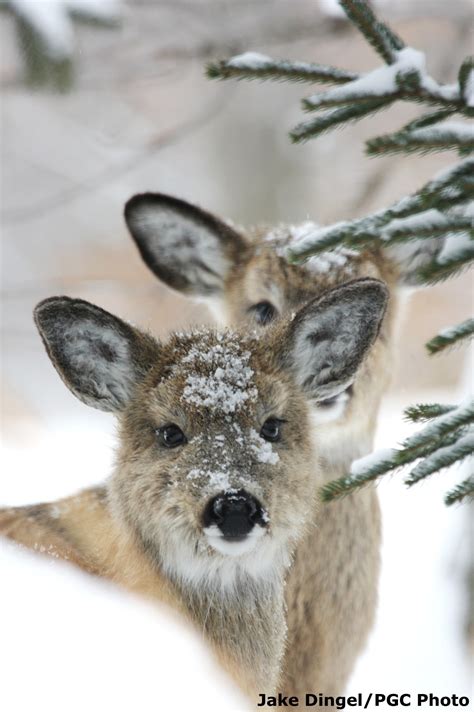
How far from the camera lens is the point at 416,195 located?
2.88 meters

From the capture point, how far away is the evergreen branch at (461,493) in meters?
2.70

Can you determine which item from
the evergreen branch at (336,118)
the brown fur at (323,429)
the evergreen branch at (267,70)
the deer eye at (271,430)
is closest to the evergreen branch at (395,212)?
the evergreen branch at (336,118)

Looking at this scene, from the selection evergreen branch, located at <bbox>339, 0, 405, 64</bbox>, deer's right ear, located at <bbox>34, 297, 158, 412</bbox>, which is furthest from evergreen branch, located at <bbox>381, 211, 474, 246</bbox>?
deer's right ear, located at <bbox>34, 297, 158, 412</bbox>

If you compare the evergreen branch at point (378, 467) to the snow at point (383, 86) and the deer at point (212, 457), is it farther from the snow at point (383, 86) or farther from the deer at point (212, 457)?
the snow at point (383, 86)

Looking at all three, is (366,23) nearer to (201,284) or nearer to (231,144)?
(201,284)

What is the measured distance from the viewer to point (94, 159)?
1502 centimetres

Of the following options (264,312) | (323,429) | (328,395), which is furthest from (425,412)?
(264,312)

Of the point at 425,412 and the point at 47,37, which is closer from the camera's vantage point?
the point at 425,412

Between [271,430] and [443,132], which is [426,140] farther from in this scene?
[271,430]

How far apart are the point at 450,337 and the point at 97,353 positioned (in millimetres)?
1448

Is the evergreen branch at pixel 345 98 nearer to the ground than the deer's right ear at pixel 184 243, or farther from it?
nearer to the ground

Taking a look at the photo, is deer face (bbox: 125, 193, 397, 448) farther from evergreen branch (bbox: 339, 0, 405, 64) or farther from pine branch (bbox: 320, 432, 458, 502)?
evergreen branch (bbox: 339, 0, 405, 64)

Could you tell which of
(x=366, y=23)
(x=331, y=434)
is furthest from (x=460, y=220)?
(x=331, y=434)

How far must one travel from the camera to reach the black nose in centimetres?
336
